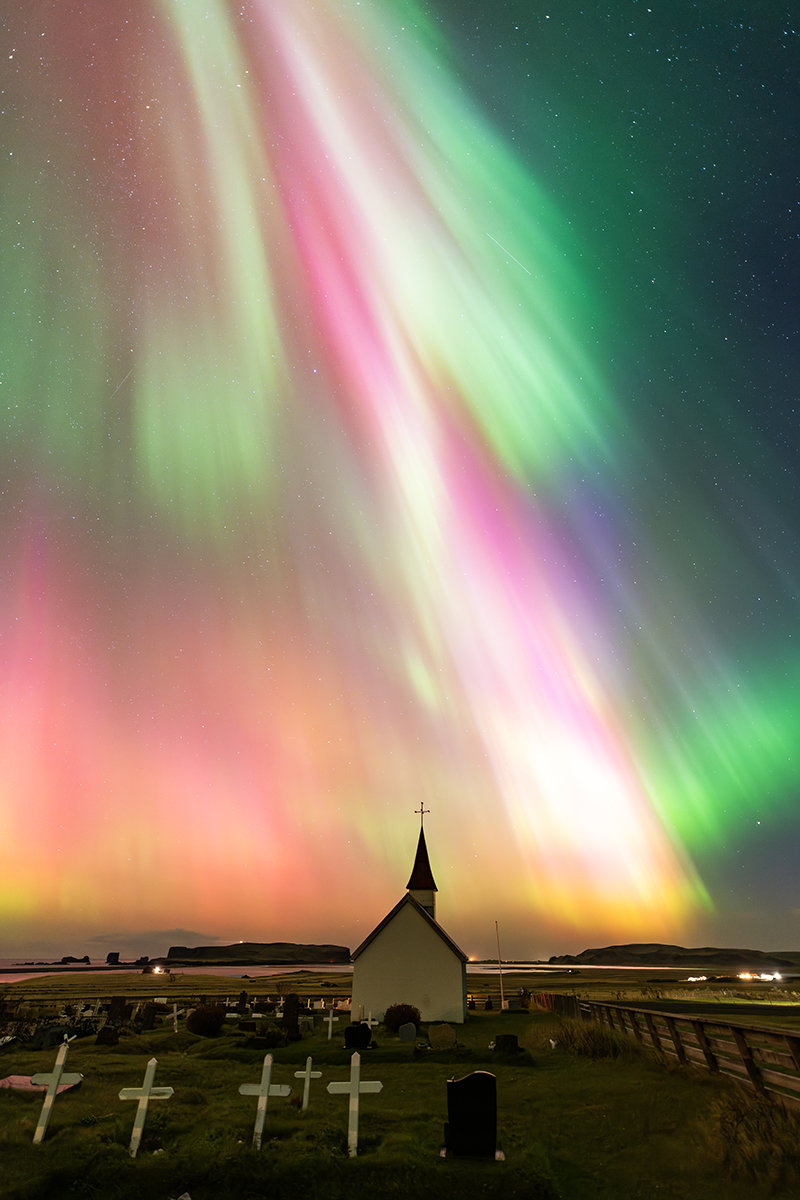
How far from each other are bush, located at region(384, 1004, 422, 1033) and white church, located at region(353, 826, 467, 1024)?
1930 millimetres

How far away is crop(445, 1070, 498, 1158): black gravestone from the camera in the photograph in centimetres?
1127

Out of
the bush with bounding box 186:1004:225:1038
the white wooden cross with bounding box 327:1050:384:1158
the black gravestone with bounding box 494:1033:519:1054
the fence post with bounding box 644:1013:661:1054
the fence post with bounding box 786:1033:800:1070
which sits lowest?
the white wooden cross with bounding box 327:1050:384:1158

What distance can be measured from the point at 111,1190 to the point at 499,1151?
20.0ft

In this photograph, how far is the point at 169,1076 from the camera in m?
18.7

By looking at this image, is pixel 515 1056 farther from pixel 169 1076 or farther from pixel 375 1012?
pixel 375 1012

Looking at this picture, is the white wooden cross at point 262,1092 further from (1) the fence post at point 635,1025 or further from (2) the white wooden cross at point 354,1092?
(1) the fence post at point 635,1025

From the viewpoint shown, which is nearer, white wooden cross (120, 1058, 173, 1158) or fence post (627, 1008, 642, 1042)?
white wooden cross (120, 1058, 173, 1158)

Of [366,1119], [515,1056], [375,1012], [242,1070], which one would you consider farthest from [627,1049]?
[375,1012]

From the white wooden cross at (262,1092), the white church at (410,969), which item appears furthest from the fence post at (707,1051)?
the white church at (410,969)

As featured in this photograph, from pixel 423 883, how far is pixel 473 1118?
40.1 m

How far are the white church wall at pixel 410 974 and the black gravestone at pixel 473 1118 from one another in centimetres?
2798

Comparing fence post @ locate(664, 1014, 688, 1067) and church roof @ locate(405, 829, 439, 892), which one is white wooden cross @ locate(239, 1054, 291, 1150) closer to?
fence post @ locate(664, 1014, 688, 1067)

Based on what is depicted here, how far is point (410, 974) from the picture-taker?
A: 37531 mm

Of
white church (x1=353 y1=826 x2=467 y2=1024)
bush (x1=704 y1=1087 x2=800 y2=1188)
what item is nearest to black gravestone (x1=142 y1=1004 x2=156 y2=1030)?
white church (x1=353 y1=826 x2=467 y2=1024)
